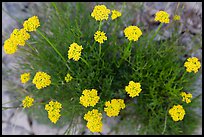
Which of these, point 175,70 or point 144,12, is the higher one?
point 144,12

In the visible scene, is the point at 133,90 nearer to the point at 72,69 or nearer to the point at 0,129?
the point at 72,69

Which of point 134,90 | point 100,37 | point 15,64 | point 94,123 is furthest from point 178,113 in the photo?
point 15,64

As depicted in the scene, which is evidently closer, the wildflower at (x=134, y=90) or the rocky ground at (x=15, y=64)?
the wildflower at (x=134, y=90)

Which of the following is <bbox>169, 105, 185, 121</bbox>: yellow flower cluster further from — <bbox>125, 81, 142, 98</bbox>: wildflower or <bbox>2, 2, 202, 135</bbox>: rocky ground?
<bbox>2, 2, 202, 135</bbox>: rocky ground

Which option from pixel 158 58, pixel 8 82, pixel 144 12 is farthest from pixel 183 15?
pixel 8 82

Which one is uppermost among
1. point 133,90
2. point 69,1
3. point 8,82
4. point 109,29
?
point 69,1

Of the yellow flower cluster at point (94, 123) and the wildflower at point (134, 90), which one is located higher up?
the wildflower at point (134, 90)

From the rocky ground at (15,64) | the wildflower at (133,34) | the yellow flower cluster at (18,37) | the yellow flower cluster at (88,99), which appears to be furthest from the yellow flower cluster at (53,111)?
the rocky ground at (15,64)

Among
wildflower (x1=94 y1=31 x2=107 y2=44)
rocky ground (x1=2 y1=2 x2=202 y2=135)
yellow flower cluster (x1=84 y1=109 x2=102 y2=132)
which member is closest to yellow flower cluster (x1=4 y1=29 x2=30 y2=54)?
Answer: wildflower (x1=94 y1=31 x2=107 y2=44)

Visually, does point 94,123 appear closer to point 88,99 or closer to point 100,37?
point 88,99

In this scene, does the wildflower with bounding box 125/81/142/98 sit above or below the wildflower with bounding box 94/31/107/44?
below

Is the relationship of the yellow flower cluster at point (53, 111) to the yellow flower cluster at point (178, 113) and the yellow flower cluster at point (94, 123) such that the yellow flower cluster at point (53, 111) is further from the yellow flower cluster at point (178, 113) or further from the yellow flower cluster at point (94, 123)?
the yellow flower cluster at point (178, 113)
